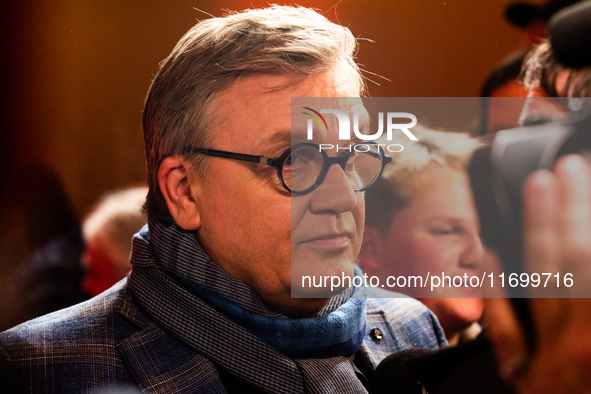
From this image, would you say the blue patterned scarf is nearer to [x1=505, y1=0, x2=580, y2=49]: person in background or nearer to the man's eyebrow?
the man's eyebrow

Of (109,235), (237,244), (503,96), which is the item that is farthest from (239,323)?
(503,96)

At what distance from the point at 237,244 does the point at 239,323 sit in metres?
0.15

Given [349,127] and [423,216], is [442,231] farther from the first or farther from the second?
[349,127]

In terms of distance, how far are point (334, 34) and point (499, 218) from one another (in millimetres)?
582

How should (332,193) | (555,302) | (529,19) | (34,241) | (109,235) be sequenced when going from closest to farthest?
(555,302) < (332,193) < (529,19) < (34,241) < (109,235)

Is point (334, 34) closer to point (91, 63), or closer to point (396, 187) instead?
point (396, 187)

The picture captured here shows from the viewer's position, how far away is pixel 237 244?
102 cm

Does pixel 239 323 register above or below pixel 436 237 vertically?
below

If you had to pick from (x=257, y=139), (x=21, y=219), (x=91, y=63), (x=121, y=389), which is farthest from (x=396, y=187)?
(x=21, y=219)

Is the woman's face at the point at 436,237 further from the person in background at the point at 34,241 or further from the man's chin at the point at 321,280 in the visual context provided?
the person in background at the point at 34,241

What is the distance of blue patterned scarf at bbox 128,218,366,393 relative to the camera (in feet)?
3.17

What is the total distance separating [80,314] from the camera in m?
1.04

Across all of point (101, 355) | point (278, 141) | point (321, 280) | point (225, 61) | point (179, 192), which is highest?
point (225, 61)

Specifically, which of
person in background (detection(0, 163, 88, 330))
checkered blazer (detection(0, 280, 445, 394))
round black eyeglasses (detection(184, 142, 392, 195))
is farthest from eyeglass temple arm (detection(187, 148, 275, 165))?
person in background (detection(0, 163, 88, 330))
